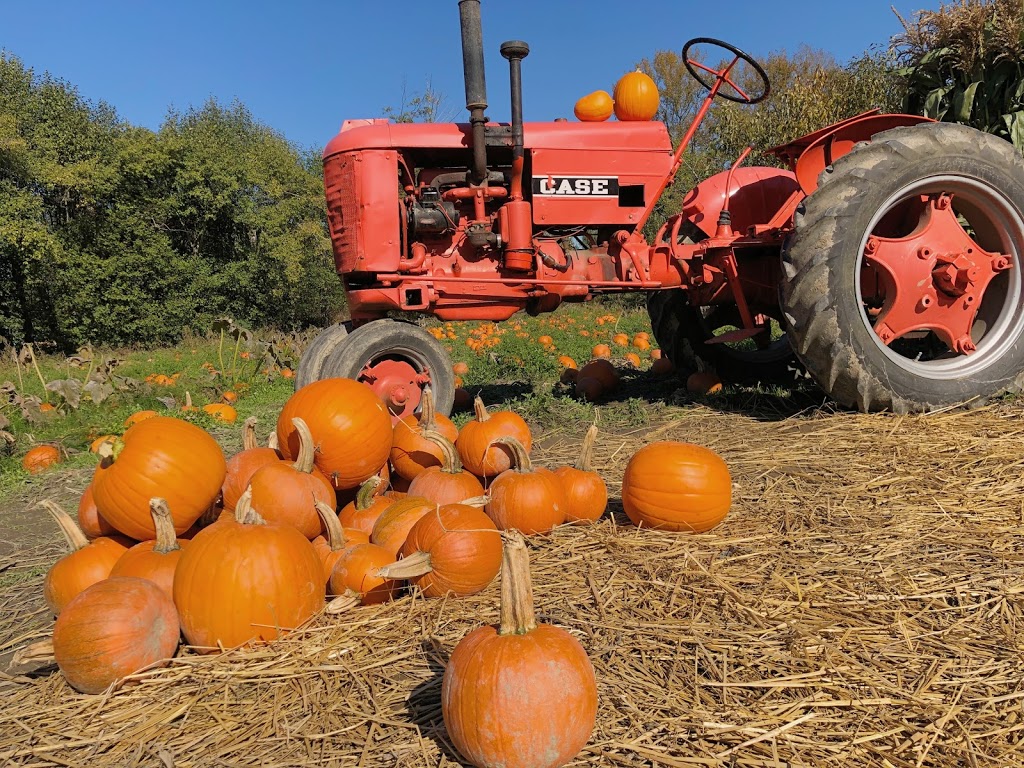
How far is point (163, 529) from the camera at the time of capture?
198 centimetres

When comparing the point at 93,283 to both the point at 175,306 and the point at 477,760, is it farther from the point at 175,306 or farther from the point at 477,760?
the point at 477,760

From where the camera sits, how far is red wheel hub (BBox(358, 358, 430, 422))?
4.09m

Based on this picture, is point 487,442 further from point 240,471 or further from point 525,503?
point 240,471

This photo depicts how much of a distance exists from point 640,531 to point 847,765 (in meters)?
1.19

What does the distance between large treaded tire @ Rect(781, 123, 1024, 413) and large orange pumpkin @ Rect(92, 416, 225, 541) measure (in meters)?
2.88

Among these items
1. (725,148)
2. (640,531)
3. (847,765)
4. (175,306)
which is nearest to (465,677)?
(847,765)

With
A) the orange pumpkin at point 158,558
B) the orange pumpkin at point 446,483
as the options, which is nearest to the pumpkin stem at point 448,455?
the orange pumpkin at point 446,483

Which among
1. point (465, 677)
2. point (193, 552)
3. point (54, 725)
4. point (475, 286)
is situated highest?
point (475, 286)

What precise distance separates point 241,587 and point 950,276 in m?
3.81

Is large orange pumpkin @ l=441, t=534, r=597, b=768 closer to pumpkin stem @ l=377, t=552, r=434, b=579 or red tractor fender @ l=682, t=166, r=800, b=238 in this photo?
pumpkin stem @ l=377, t=552, r=434, b=579

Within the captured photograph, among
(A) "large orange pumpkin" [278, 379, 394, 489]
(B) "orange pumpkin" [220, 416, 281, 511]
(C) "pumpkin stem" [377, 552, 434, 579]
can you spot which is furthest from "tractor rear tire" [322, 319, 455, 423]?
(C) "pumpkin stem" [377, 552, 434, 579]

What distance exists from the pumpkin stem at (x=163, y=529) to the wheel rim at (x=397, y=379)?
2082mm

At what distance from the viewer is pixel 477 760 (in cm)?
131

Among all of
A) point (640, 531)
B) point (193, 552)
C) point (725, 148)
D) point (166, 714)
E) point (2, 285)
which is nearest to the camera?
point (166, 714)
